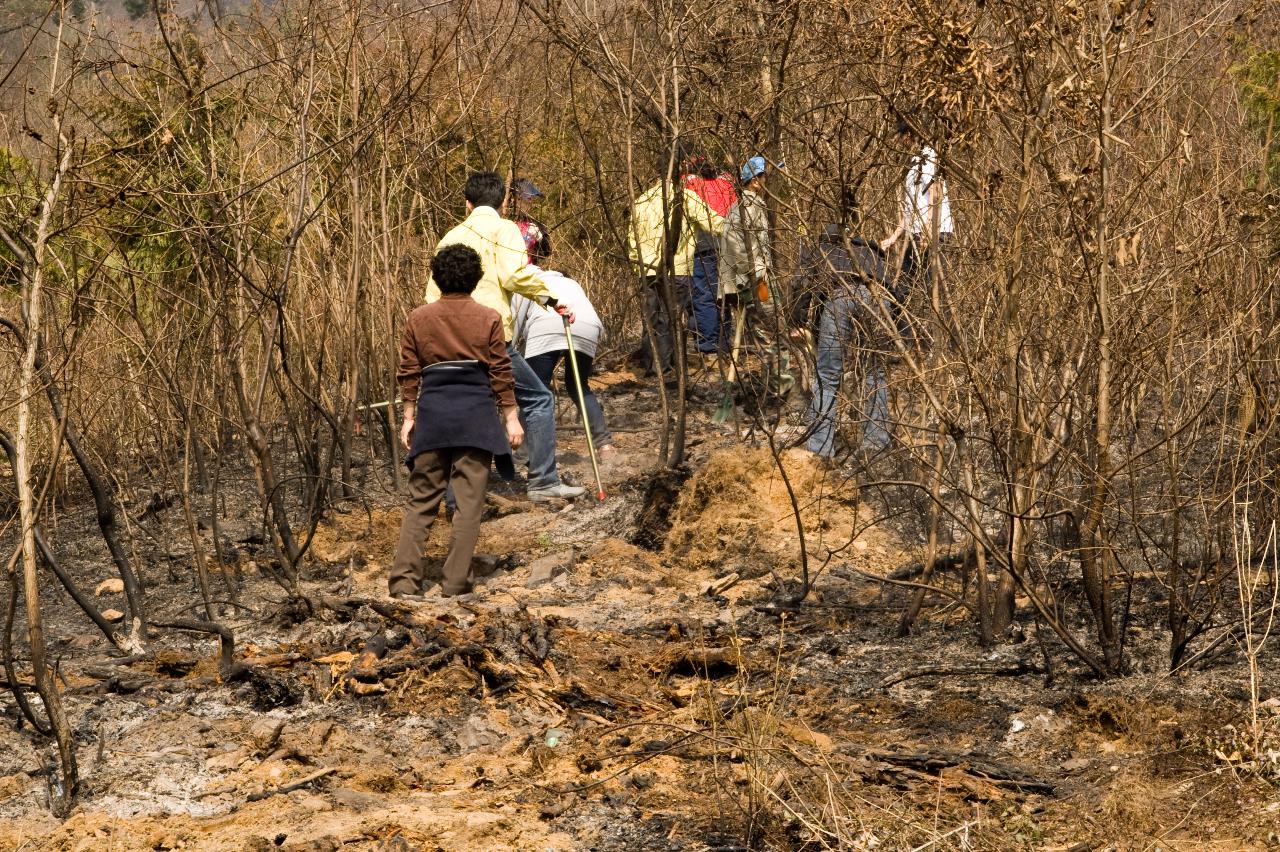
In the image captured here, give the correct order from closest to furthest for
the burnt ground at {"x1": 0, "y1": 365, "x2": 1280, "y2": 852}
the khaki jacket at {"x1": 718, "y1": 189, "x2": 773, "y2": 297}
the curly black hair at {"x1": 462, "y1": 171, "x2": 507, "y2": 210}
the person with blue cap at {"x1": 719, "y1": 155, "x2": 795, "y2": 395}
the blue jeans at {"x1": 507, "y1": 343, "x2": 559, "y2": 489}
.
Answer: the burnt ground at {"x1": 0, "y1": 365, "x2": 1280, "y2": 852} < the curly black hair at {"x1": 462, "y1": 171, "x2": 507, "y2": 210} < the person with blue cap at {"x1": 719, "y1": 155, "x2": 795, "y2": 395} < the blue jeans at {"x1": 507, "y1": 343, "x2": 559, "y2": 489} < the khaki jacket at {"x1": 718, "y1": 189, "x2": 773, "y2": 297}

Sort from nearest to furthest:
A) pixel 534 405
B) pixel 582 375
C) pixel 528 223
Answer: pixel 534 405
pixel 582 375
pixel 528 223

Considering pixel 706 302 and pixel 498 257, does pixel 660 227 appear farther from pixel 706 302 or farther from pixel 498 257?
pixel 498 257

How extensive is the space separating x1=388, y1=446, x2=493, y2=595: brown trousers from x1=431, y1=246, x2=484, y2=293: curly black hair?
0.71 metres

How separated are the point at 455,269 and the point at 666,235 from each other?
1594 mm

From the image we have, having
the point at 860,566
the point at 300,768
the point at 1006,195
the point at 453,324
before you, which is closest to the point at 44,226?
the point at 300,768

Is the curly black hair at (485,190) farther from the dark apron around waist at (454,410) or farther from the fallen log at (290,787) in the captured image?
the fallen log at (290,787)

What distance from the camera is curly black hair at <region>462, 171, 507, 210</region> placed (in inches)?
304

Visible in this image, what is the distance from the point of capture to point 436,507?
684 centimetres

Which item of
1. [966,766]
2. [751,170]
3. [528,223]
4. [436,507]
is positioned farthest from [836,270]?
[528,223]

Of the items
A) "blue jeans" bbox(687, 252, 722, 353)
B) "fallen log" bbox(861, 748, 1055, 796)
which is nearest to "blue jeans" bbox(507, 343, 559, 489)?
"blue jeans" bbox(687, 252, 722, 353)

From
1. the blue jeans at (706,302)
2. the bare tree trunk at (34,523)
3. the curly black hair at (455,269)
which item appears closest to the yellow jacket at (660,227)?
the blue jeans at (706,302)

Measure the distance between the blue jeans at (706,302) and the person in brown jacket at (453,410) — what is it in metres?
3.18

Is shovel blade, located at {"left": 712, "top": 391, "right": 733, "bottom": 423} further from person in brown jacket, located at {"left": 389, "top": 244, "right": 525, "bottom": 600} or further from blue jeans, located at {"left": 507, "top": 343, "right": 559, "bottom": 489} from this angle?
person in brown jacket, located at {"left": 389, "top": 244, "right": 525, "bottom": 600}

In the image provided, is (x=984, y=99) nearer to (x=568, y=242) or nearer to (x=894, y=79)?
(x=894, y=79)
